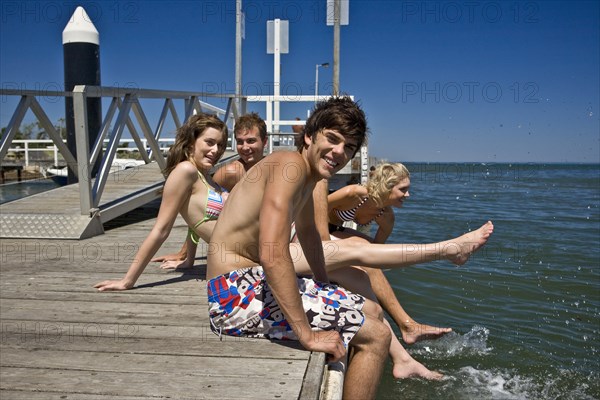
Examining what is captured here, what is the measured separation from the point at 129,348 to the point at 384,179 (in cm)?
212

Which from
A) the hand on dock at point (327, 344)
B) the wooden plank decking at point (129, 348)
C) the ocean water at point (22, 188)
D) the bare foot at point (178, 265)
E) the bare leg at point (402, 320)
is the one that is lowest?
the bare leg at point (402, 320)

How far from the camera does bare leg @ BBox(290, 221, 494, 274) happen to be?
2.83 m

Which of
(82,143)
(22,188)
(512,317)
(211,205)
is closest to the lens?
(211,205)

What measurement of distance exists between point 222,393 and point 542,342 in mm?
3997

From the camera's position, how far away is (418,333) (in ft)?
13.2

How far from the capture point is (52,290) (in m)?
3.55

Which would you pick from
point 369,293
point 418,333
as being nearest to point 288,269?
point 369,293

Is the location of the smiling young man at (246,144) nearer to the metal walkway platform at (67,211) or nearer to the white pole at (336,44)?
the metal walkway platform at (67,211)

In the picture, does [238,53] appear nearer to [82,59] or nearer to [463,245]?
[82,59]

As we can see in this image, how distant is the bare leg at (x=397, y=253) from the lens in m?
2.83

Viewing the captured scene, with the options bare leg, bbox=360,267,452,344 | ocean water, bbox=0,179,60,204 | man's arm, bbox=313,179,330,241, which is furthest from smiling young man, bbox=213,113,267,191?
ocean water, bbox=0,179,60,204

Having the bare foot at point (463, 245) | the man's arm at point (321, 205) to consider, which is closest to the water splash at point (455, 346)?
the man's arm at point (321, 205)

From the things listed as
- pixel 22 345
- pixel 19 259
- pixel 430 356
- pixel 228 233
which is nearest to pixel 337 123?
pixel 228 233

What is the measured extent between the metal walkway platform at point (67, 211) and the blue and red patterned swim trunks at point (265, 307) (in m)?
3.30
